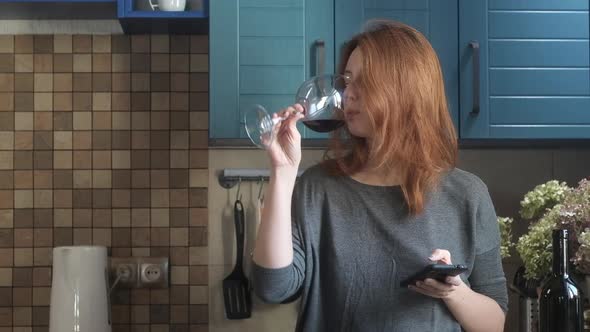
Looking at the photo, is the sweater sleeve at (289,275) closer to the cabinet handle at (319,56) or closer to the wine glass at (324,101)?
the wine glass at (324,101)

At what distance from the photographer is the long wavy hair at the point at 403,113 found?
68.4 inches

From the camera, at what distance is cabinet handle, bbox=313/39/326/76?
2461 millimetres

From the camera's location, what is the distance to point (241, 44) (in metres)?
2.47

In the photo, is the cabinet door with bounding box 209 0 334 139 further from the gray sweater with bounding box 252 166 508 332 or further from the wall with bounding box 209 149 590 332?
the gray sweater with bounding box 252 166 508 332

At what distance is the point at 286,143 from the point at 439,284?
360 mm

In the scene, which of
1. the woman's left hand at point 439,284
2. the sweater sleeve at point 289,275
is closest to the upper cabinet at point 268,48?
the sweater sleeve at point 289,275

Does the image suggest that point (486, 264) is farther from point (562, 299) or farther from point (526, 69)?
point (526, 69)

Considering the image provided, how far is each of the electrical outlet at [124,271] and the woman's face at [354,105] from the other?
3.85ft

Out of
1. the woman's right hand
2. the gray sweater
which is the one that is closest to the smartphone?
the gray sweater

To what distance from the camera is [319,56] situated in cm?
246

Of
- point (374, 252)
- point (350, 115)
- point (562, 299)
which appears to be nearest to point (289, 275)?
point (374, 252)

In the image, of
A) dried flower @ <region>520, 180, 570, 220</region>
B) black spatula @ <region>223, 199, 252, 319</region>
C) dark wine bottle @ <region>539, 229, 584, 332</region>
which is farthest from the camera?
black spatula @ <region>223, 199, 252, 319</region>

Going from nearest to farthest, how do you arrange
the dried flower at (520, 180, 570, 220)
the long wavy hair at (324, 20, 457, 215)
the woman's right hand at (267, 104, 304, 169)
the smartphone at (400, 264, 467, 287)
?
the smartphone at (400, 264, 467, 287)
the woman's right hand at (267, 104, 304, 169)
the long wavy hair at (324, 20, 457, 215)
the dried flower at (520, 180, 570, 220)

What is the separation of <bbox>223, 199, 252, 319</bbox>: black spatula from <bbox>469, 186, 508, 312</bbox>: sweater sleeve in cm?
109
